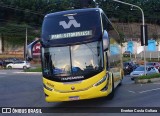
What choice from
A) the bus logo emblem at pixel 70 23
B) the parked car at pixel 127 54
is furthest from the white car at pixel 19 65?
the bus logo emblem at pixel 70 23

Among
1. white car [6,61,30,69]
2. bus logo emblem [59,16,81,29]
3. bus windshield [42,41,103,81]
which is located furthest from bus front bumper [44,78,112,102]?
white car [6,61,30,69]

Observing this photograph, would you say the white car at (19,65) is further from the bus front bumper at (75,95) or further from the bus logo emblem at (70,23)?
the bus front bumper at (75,95)

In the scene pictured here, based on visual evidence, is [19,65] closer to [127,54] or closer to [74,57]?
[127,54]

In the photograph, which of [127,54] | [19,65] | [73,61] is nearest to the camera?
[73,61]

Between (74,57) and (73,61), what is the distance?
0.17 meters

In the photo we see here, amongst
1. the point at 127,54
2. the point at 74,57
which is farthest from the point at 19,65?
the point at 74,57

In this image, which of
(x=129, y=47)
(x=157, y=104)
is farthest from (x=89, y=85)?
(x=129, y=47)

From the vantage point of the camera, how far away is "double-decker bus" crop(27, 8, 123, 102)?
1509 cm

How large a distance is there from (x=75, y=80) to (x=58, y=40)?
1695 millimetres

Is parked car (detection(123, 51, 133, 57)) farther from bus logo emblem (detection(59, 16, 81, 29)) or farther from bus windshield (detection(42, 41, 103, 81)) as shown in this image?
bus windshield (detection(42, 41, 103, 81))

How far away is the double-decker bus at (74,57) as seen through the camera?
15086 millimetres

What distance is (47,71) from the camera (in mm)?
15508

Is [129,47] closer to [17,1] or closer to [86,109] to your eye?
[17,1]

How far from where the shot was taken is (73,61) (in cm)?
1545
